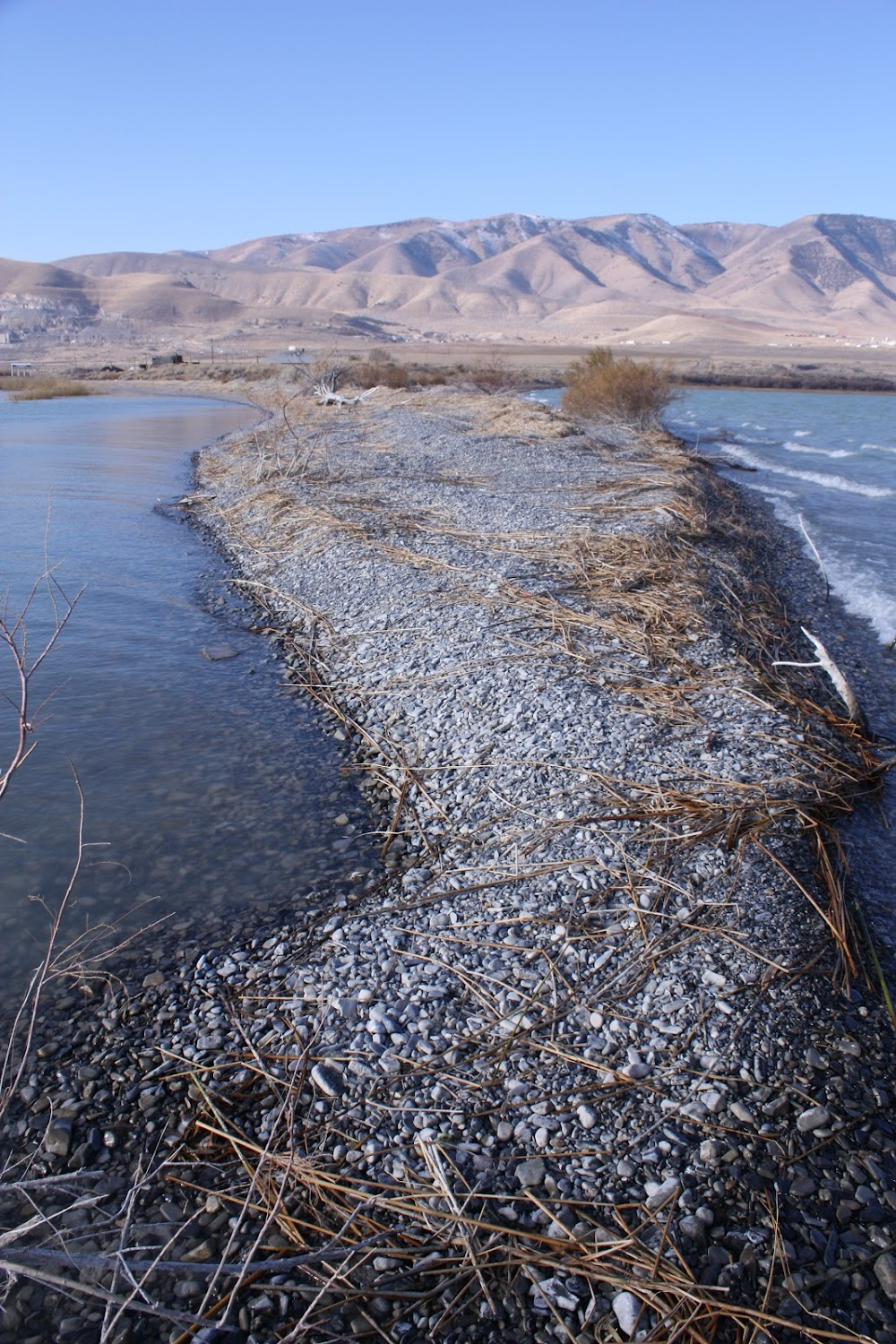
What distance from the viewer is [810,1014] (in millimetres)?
3635

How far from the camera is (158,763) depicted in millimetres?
6160

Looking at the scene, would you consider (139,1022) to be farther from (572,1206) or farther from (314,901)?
(572,1206)

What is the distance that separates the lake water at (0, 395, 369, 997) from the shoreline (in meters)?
0.48

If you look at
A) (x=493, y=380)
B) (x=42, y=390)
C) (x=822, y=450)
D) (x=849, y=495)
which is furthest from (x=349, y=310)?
(x=849, y=495)

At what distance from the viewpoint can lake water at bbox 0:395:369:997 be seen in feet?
15.6

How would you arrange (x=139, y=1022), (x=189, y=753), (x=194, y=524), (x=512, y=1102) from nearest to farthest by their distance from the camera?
(x=512, y=1102)
(x=139, y=1022)
(x=189, y=753)
(x=194, y=524)

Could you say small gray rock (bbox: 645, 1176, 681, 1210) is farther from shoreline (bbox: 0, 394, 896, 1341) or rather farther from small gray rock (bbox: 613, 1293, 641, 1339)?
small gray rock (bbox: 613, 1293, 641, 1339)

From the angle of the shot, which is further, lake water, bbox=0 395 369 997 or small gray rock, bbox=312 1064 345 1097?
lake water, bbox=0 395 369 997

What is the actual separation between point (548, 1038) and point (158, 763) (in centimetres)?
380

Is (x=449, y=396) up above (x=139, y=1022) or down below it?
above

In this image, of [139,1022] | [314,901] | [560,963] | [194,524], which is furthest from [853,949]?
[194,524]

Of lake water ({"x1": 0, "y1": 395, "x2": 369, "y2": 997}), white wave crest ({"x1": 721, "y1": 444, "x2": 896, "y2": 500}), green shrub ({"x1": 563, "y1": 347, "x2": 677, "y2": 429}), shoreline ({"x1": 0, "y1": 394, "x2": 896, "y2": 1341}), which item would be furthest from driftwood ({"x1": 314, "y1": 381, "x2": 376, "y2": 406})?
shoreline ({"x1": 0, "y1": 394, "x2": 896, "y2": 1341})

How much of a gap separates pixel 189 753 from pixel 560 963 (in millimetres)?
3549

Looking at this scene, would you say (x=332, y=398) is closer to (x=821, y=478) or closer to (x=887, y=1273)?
(x=821, y=478)
